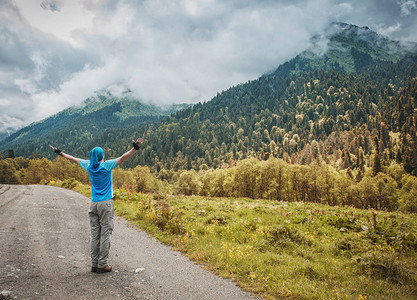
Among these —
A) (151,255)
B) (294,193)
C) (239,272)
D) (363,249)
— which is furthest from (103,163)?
(294,193)

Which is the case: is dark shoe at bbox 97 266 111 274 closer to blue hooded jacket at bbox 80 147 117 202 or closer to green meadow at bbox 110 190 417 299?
blue hooded jacket at bbox 80 147 117 202

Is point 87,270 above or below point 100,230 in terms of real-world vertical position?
below

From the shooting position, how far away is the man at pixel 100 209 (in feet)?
20.4

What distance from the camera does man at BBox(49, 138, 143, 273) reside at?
20.4ft

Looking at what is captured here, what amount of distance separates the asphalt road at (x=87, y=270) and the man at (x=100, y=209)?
49cm

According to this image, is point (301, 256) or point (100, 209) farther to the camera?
point (301, 256)

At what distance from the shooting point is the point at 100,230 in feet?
21.1

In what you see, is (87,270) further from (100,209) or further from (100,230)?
(100,209)

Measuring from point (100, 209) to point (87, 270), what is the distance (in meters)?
1.86

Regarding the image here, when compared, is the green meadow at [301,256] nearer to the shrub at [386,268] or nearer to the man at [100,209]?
the shrub at [386,268]

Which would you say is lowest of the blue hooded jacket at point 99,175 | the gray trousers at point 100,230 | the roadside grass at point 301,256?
the roadside grass at point 301,256

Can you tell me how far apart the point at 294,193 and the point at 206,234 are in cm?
7477

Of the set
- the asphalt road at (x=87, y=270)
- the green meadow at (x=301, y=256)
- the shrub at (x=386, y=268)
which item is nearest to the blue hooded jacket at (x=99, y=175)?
the asphalt road at (x=87, y=270)

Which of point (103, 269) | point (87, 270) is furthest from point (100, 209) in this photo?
point (87, 270)
